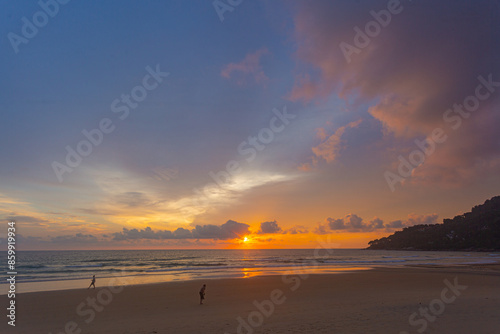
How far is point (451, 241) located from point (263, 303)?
221 m

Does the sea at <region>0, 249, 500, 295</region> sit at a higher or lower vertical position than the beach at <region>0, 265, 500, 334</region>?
lower

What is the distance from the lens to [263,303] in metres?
19.4

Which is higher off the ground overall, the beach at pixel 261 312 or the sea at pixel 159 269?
the beach at pixel 261 312

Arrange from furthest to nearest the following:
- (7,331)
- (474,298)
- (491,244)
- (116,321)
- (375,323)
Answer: (491,244) < (474,298) < (116,321) < (7,331) < (375,323)

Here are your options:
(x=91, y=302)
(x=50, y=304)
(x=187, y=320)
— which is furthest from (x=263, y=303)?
(x=50, y=304)

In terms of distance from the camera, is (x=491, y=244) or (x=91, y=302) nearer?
(x=91, y=302)

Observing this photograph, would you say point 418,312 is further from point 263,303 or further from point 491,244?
point 491,244

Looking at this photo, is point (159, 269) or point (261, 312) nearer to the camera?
point (261, 312)

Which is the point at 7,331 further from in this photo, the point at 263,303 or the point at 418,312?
the point at 418,312

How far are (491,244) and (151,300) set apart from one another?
681 ft

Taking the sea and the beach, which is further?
the sea

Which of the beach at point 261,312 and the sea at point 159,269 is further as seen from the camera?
the sea at point 159,269

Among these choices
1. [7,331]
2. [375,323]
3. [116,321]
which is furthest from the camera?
[116,321]

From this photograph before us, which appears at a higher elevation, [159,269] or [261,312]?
[261,312]
